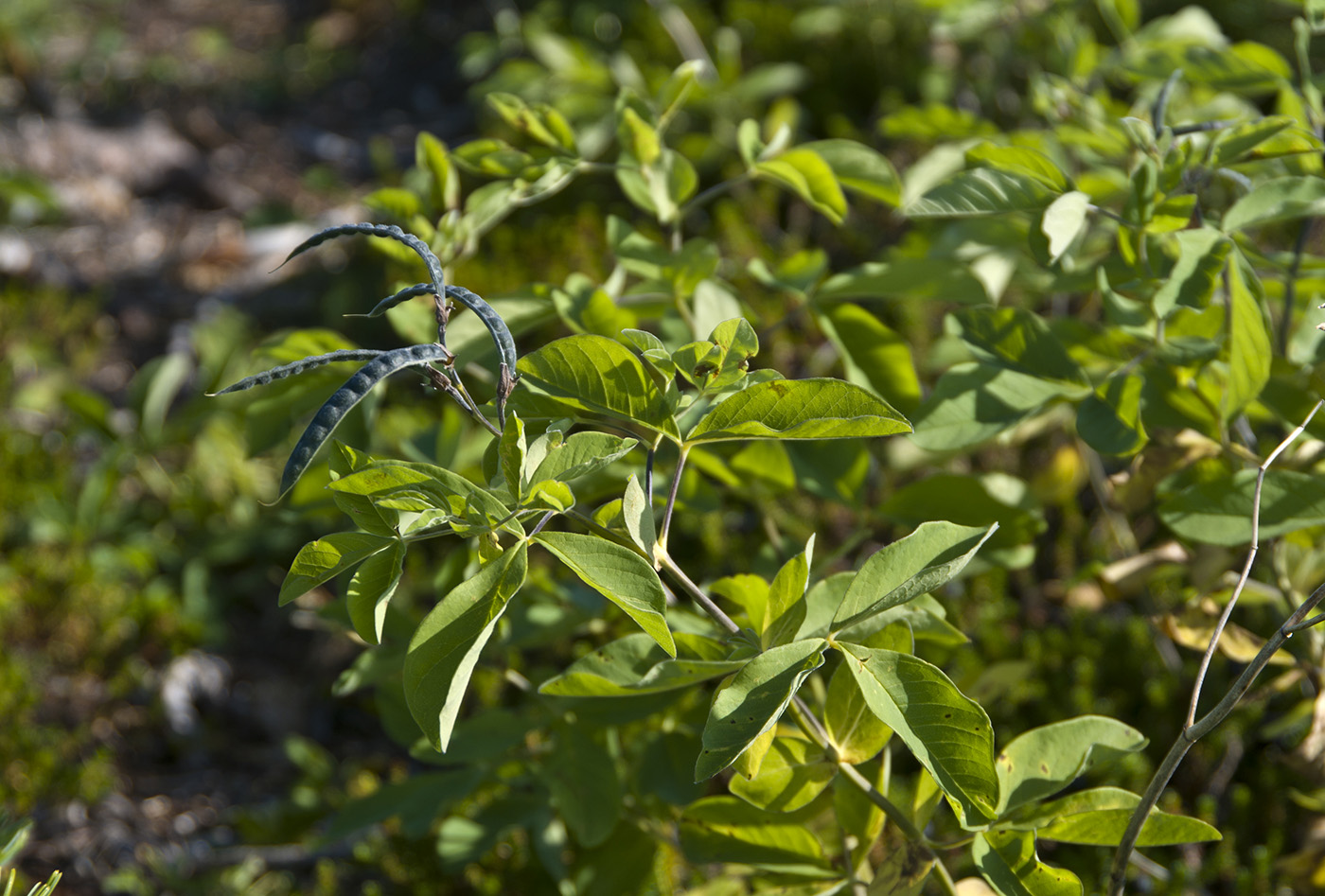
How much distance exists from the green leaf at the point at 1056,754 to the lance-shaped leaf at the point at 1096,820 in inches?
1.0

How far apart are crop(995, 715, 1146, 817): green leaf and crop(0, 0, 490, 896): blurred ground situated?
6.02 feet

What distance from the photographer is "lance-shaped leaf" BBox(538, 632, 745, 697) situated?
1171 mm

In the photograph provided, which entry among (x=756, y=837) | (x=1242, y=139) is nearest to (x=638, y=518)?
(x=756, y=837)

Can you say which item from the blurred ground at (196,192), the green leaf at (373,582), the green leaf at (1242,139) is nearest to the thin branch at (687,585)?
the green leaf at (373,582)

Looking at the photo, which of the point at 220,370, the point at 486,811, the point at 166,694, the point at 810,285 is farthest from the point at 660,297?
the point at 166,694

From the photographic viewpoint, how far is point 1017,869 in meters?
1.21

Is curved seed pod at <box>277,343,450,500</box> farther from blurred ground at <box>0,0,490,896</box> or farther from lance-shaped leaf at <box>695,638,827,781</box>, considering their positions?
blurred ground at <box>0,0,490,896</box>

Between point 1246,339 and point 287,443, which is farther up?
point 1246,339

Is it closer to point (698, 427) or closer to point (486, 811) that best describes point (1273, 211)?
point (698, 427)

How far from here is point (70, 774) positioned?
2510mm

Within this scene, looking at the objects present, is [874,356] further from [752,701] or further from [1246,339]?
[752,701]

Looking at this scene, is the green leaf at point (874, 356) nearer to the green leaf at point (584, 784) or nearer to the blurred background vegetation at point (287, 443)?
the blurred background vegetation at point (287, 443)

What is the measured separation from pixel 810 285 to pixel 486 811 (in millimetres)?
1136

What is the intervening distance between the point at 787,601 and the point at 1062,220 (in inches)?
25.3
